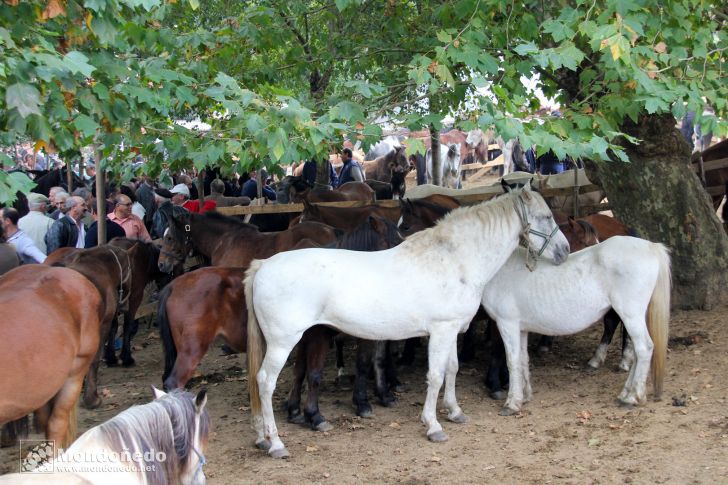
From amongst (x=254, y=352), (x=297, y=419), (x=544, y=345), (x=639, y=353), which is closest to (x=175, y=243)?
(x=297, y=419)

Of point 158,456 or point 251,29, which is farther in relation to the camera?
point 251,29

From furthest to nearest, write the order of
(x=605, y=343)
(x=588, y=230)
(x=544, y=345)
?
(x=544, y=345) < (x=588, y=230) < (x=605, y=343)

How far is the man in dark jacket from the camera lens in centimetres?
1018

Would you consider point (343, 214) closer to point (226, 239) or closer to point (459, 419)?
point (226, 239)

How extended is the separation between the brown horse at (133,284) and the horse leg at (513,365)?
468 centimetres

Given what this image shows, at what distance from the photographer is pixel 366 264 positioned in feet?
22.3

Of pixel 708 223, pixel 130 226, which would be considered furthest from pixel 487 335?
pixel 130 226

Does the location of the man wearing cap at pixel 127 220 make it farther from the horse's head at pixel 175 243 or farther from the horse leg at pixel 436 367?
the horse leg at pixel 436 367

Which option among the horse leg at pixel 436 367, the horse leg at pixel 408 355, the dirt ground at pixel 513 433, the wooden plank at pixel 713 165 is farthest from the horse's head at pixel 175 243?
the wooden plank at pixel 713 165

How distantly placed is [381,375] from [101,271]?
10.6 ft

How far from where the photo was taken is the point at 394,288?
266 inches

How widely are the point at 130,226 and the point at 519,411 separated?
6.74m

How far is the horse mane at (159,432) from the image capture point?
128 inches

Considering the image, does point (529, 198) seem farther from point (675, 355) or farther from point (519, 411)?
point (675, 355)
